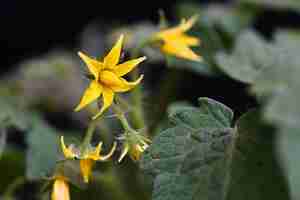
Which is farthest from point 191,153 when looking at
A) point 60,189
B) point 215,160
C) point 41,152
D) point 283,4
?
point 283,4

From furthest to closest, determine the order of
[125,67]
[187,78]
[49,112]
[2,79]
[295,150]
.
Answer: [2,79], [49,112], [187,78], [125,67], [295,150]

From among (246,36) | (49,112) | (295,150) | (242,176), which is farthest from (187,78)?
(295,150)

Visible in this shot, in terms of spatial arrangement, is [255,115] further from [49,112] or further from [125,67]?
[49,112]

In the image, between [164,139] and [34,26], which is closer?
[164,139]

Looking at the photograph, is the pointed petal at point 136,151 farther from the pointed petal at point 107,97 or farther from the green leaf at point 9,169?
the green leaf at point 9,169

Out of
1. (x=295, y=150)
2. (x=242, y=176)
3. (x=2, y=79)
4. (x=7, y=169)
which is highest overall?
(x=295, y=150)

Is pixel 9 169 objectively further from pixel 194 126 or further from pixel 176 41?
pixel 194 126

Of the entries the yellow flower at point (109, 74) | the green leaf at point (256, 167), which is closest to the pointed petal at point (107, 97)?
the yellow flower at point (109, 74)
